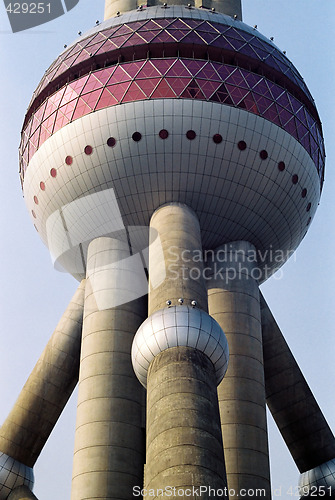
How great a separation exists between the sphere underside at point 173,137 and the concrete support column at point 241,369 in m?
1.69

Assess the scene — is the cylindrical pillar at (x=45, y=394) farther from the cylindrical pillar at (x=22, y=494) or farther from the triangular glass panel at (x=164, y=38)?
the triangular glass panel at (x=164, y=38)

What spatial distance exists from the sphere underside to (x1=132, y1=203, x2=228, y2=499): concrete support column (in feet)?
9.38

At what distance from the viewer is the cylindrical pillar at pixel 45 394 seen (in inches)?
1282

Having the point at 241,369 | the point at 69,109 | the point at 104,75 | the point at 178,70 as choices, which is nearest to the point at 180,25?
the point at 178,70

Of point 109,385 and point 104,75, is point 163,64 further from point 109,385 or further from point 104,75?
point 109,385

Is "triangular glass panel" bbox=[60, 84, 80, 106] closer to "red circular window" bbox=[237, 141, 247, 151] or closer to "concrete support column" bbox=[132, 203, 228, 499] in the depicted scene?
"concrete support column" bbox=[132, 203, 228, 499]

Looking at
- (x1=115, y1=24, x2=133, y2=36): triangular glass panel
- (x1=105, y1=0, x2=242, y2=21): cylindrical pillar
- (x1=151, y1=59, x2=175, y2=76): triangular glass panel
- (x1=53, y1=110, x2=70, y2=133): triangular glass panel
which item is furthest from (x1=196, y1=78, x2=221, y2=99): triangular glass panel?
(x1=105, y1=0, x2=242, y2=21): cylindrical pillar

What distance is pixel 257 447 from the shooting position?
28.2 metres

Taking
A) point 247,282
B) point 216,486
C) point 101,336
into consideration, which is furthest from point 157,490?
point 247,282

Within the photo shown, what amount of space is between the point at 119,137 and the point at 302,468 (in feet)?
62.2

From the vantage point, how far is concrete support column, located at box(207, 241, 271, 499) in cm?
2778

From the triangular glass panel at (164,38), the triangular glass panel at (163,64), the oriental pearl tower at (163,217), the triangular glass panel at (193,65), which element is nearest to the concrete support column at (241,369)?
the oriental pearl tower at (163,217)

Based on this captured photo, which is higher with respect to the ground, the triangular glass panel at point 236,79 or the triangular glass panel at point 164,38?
the triangular glass panel at point 164,38

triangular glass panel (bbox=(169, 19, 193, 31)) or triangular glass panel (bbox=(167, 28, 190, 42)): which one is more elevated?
triangular glass panel (bbox=(169, 19, 193, 31))
